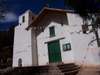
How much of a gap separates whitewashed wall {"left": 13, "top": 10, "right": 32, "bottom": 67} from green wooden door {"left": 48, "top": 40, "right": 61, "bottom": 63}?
211 centimetres

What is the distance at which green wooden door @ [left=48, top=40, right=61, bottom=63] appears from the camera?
48.3ft

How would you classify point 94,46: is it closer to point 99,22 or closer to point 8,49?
point 99,22

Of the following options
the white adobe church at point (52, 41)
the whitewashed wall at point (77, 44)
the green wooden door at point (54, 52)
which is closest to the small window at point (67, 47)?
the white adobe church at point (52, 41)

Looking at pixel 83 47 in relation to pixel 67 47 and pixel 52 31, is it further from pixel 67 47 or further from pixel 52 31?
pixel 52 31

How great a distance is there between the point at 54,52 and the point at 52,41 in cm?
118

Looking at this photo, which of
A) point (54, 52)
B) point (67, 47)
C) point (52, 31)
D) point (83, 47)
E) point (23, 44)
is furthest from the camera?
point (23, 44)

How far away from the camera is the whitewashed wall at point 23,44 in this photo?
15.7 metres

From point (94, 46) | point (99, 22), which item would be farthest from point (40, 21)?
point (99, 22)

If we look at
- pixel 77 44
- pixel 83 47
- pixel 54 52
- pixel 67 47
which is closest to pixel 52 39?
pixel 54 52

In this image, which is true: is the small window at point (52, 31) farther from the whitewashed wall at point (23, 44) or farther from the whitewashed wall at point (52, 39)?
the whitewashed wall at point (23, 44)

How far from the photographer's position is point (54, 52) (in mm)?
15125

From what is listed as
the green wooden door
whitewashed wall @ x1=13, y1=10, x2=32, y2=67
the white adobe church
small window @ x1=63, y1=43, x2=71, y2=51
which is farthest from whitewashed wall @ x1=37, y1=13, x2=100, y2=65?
whitewashed wall @ x1=13, y1=10, x2=32, y2=67

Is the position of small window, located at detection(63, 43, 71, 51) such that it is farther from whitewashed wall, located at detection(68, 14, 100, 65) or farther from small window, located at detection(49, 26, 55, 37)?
small window, located at detection(49, 26, 55, 37)

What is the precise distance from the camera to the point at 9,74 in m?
6.37
